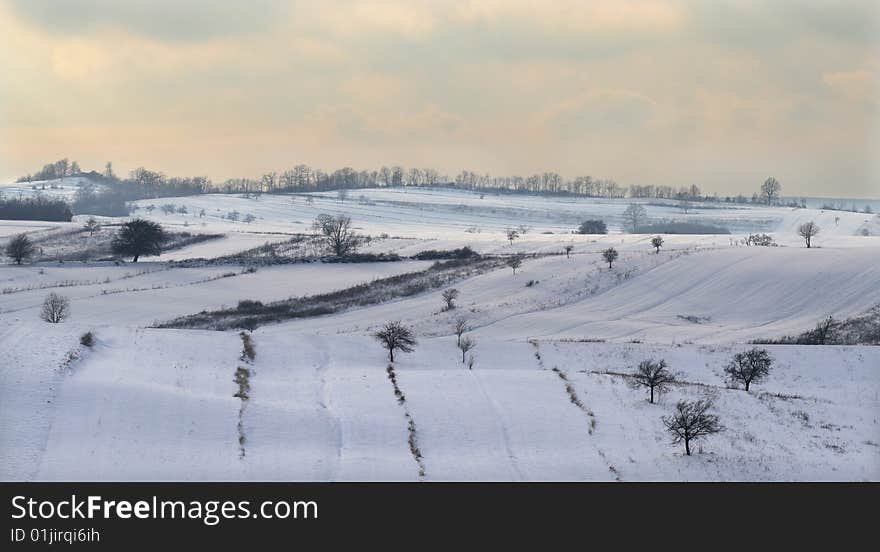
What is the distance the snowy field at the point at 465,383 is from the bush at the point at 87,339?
0.36 m

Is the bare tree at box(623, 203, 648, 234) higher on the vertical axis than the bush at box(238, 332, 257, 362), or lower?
higher

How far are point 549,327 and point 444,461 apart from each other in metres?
31.2

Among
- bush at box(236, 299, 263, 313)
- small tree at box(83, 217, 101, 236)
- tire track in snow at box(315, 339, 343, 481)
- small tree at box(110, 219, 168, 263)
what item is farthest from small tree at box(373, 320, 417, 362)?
small tree at box(83, 217, 101, 236)

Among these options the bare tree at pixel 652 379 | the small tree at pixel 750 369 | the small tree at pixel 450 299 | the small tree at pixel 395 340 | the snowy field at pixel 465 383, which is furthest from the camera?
the small tree at pixel 450 299

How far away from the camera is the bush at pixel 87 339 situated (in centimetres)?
3662

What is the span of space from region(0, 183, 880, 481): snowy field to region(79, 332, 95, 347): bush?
0.36m

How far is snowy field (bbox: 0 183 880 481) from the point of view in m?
26.5

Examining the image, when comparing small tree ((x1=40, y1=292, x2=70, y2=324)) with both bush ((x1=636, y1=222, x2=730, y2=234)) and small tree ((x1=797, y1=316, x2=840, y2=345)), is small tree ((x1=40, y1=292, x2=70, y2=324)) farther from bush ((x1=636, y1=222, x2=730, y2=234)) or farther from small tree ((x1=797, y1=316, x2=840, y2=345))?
bush ((x1=636, y1=222, x2=730, y2=234))

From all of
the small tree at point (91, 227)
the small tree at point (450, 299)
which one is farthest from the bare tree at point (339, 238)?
the small tree at point (91, 227)

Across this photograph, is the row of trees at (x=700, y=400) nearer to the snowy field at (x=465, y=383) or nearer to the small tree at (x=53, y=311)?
the snowy field at (x=465, y=383)

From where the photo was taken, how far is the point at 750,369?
134ft

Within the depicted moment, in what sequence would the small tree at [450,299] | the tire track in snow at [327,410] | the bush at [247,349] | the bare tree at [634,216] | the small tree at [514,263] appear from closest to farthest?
1. the tire track in snow at [327,410]
2. the bush at [247,349]
3. the small tree at [450,299]
4. the small tree at [514,263]
5. the bare tree at [634,216]

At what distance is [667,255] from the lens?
79625mm

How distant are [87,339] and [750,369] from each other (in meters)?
35.1
